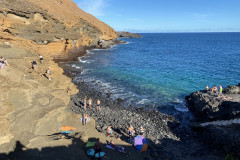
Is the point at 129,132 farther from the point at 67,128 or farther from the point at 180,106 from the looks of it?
the point at 180,106

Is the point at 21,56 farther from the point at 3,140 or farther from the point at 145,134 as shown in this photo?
the point at 145,134

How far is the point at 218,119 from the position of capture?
16.3 metres

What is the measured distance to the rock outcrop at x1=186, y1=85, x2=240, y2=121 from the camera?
1585 cm

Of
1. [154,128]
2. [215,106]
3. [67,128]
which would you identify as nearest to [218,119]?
[215,106]

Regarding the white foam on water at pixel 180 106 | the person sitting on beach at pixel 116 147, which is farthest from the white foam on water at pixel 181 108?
the person sitting on beach at pixel 116 147

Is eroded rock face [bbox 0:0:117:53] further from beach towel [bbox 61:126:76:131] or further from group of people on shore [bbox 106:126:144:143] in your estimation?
group of people on shore [bbox 106:126:144:143]

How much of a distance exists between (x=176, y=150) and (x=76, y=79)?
2270cm

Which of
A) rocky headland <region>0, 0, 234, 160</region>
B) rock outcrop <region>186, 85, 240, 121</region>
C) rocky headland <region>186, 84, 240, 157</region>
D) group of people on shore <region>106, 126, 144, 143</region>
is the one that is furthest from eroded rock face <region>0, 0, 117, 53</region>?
rock outcrop <region>186, 85, 240, 121</region>

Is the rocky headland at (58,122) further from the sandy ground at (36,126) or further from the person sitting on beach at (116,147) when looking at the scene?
the person sitting on beach at (116,147)

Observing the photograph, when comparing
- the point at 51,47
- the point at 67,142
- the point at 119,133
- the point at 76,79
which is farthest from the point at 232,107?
the point at 51,47

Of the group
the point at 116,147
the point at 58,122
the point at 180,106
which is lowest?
the point at 180,106

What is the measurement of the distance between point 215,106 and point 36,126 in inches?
756

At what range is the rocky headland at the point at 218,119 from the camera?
12.0 m

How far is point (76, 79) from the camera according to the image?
1192 inches
